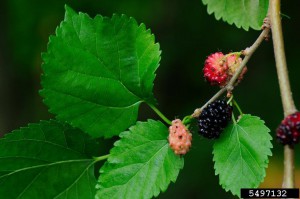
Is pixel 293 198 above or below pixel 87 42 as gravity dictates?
below

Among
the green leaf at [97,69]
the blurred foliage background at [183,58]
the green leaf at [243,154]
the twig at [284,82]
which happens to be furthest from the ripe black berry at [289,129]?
the blurred foliage background at [183,58]

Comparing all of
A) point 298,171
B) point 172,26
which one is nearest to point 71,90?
point 298,171

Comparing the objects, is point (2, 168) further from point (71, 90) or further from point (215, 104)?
point (215, 104)

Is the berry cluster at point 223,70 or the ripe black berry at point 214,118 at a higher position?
the berry cluster at point 223,70

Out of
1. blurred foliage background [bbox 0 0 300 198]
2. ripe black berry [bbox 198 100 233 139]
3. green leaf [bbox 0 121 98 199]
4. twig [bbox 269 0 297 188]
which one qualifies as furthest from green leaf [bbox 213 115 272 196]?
blurred foliage background [bbox 0 0 300 198]

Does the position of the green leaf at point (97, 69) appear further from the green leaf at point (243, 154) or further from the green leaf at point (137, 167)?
the green leaf at point (243, 154)

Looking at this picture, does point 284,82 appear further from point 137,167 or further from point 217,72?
point 137,167
